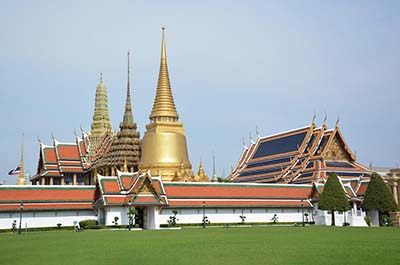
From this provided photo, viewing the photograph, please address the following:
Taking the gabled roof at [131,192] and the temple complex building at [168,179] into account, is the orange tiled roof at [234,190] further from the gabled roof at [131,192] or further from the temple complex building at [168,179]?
the gabled roof at [131,192]

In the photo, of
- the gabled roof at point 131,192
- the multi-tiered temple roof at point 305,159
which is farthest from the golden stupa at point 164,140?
the gabled roof at point 131,192

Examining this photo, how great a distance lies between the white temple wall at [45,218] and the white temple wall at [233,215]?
6.47 metres

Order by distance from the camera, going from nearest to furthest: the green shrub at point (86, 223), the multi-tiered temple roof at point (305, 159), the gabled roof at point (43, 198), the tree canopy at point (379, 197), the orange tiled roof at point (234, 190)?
1. the green shrub at point (86, 223)
2. the gabled roof at point (43, 198)
3. the tree canopy at point (379, 197)
4. the orange tiled roof at point (234, 190)
5. the multi-tiered temple roof at point (305, 159)

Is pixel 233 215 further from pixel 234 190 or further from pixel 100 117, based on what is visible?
pixel 100 117

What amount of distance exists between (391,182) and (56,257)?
49.6 m

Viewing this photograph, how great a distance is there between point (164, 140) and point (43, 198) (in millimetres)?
22606

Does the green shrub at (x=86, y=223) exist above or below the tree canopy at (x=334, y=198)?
below

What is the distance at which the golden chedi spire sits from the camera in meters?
79.7

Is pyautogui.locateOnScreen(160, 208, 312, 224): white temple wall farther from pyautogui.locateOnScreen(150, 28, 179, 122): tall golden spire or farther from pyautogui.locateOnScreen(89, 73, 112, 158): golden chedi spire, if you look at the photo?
pyautogui.locateOnScreen(89, 73, 112, 158): golden chedi spire

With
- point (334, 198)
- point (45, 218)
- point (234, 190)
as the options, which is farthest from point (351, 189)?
point (45, 218)

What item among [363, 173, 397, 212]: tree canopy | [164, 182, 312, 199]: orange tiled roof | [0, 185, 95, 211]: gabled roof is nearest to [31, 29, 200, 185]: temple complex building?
[164, 182, 312, 199]: orange tiled roof

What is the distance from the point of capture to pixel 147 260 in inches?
652

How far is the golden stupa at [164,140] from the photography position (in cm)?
6291

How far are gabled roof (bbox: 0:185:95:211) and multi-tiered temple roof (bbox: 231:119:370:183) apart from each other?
22.4 meters
